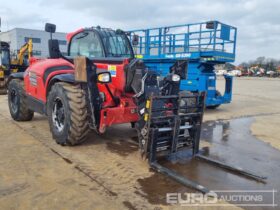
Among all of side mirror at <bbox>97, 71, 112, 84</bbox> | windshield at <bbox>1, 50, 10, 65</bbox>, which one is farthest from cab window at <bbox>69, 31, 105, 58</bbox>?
windshield at <bbox>1, 50, 10, 65</bbox>

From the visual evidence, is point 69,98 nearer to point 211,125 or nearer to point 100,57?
point 100,57

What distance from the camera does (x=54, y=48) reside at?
6.35 meters

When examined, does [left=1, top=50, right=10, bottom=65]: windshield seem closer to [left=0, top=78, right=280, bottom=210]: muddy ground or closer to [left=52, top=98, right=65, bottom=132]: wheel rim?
[left=0, top=78, right=280, bottom=210]: muddy ground

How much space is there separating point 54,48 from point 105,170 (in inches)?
→ 128

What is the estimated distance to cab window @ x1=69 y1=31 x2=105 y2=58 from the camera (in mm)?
5777

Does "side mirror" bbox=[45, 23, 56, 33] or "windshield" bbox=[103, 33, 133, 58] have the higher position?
"side mirror" bbox=[45, 23, 56, 33]

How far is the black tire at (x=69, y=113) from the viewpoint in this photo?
502cm

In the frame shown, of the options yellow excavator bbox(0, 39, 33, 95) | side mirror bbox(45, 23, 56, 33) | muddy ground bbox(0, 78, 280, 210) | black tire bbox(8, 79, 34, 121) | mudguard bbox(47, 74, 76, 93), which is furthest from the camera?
yellow excavator bbox(0, 39, 33, 95)

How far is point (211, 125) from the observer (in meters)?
8.11

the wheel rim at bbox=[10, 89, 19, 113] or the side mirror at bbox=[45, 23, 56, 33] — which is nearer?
the side mirror at bbox=[45, 23, 56, 33]

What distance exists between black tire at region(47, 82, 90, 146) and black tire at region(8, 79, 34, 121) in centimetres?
205

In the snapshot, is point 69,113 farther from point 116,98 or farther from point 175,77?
point 175,77

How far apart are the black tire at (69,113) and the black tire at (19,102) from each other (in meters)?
2.05

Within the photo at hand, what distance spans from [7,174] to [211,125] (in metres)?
5.54
